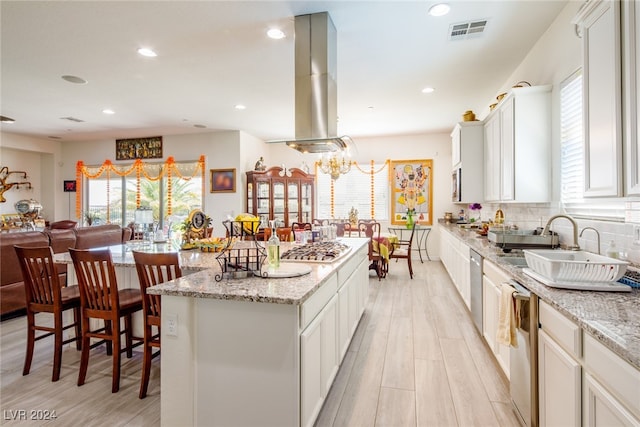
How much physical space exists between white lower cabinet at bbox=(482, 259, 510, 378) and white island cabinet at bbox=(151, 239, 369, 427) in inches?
53.9

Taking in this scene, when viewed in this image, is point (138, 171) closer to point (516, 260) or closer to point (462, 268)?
point (462, 268)

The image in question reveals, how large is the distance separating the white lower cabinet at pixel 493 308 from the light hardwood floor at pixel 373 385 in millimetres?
175

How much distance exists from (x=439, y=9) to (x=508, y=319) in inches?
94.6

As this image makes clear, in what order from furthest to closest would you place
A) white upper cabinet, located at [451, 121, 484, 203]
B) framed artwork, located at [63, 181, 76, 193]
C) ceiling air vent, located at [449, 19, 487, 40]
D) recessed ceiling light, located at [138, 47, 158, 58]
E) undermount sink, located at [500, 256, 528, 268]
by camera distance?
framed artwork, located at [63, 181, 76, 193]
white upper cabinet, located at [451, 121, 484, 203]
recessed ceiling light, located at [138, 47, 158, 58]
ceiling air vent, located at [449, 19, 487, 40]
undermount sink, located at [500, 256, 528, 268]

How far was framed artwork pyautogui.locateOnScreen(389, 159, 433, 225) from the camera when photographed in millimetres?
7227

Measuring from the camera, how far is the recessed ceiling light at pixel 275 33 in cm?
291

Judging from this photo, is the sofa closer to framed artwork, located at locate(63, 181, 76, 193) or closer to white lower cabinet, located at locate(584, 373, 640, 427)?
framed artwork, located at locate(63, 181, 76, 193)

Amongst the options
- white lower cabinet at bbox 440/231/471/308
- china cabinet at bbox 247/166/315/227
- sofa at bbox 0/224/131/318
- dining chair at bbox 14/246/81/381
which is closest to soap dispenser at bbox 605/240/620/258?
white lower cabinet at bbox 440/231/471/308

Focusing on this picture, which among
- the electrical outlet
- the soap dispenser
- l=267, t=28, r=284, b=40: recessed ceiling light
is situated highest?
l=267, t=28, r=284, b=40: recessed ceiling light

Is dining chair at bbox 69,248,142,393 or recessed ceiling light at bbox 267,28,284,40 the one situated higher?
recessed ceiling light at bbox 267,28,284,40

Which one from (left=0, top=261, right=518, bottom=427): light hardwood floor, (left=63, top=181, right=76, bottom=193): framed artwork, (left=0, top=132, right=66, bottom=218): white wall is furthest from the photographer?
(left=63, top=181, right=76, bottom=193): framed artwork

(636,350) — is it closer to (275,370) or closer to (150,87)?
(275,370)

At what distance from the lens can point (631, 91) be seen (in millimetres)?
1407

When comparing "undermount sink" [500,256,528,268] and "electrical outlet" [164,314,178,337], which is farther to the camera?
"undermount sink" [500,256,528,268]
